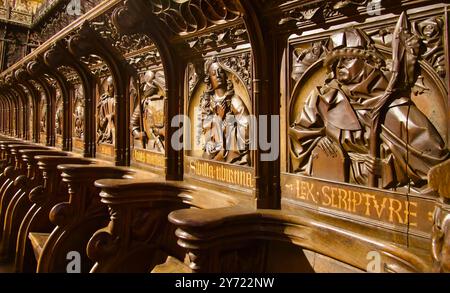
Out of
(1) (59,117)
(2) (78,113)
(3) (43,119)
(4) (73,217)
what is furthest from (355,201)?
(3) (43,119)

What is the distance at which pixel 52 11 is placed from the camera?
20.3ft

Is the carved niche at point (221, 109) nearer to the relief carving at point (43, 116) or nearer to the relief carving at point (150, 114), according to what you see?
the relief carving at point (150, 114)

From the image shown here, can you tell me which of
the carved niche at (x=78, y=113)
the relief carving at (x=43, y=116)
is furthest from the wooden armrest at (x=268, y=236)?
the relief carving at (x=43, y=116)

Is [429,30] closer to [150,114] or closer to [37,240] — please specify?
[150,114]

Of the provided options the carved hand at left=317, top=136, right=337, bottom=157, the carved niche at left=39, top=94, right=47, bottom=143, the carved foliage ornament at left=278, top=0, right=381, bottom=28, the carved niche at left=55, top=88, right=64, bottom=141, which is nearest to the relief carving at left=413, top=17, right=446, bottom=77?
the carved foliage ornament at left=278, top=0, right=381, bottom=28

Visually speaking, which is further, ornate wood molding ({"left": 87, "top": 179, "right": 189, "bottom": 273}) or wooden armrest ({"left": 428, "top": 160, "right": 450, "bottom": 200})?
ornate wood molding ({"left": 87, "top": 179, "right": 189, "bottom": 273})

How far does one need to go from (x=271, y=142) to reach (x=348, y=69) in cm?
49

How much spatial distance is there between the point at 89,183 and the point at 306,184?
166cm

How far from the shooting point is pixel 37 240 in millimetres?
2801

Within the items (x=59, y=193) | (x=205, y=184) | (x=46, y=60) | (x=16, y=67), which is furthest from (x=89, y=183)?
(x=16, y=67)

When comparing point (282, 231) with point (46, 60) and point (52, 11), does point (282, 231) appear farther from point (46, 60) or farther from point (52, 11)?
point (52, 11)

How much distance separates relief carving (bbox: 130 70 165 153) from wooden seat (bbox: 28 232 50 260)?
1108mm

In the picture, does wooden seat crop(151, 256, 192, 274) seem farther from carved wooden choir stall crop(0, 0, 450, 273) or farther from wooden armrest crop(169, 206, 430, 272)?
wooden armrest crop(169, 206, 430, 272)

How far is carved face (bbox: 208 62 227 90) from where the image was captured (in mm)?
1938
